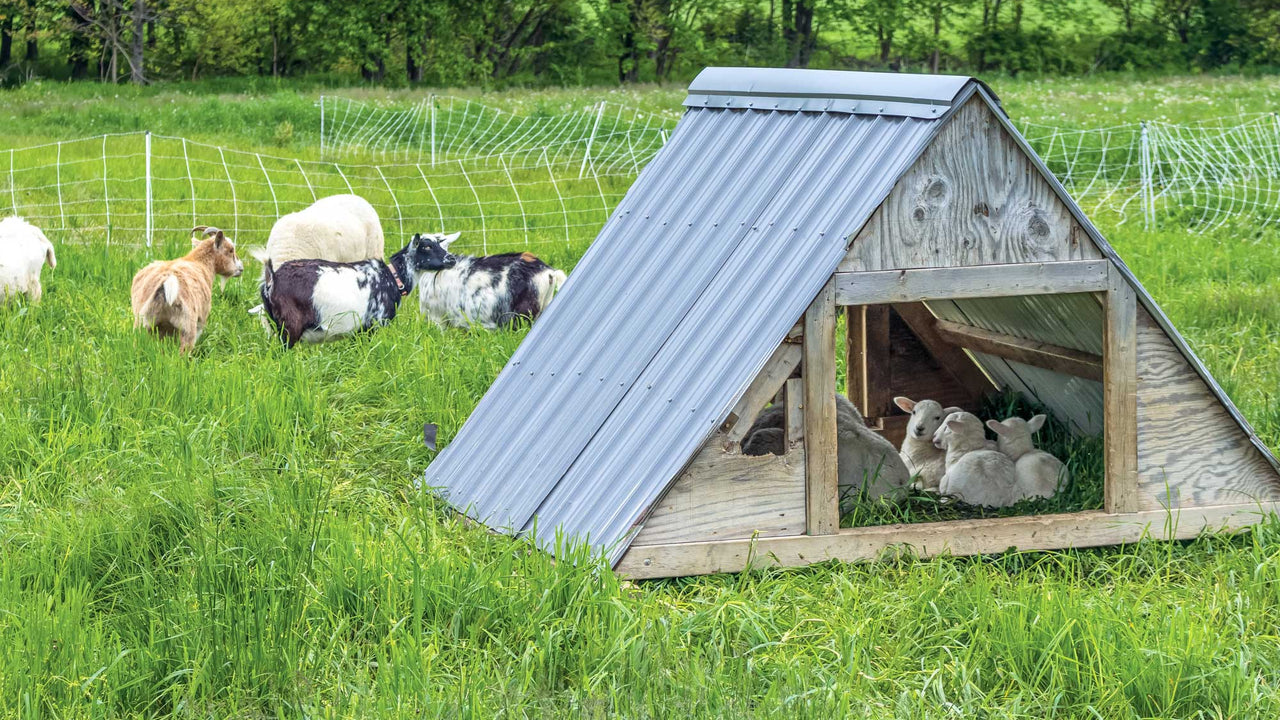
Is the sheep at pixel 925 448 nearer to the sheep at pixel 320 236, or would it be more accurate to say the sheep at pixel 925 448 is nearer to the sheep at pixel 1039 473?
the sheep at pixel 1039 473

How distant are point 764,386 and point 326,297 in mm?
4887

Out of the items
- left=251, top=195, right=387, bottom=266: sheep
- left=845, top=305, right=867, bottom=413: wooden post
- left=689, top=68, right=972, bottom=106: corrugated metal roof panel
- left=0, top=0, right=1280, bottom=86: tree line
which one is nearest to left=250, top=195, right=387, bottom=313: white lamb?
left=251, top=195, right=387, bottom=266: sheep

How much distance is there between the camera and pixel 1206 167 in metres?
18.0

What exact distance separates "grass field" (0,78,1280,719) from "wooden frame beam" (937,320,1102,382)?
0.81 metres

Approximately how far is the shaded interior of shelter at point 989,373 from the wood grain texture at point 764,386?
2.95ft

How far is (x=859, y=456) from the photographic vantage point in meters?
5.95

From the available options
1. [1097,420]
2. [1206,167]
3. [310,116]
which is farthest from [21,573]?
[310,116]

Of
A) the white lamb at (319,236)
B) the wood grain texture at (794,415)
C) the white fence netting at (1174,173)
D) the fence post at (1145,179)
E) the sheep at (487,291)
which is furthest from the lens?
the white fence netting at (1174,173)

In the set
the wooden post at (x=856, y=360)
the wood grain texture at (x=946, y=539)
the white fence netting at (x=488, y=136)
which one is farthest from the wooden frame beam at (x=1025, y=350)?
the white fence netting at (x=488, y=136)

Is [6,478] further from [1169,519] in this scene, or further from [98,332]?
[1169,519]

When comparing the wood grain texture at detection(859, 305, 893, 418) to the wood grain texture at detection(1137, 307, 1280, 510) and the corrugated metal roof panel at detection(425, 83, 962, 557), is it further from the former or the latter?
the wood grain texture at detection(1137, 307, 1280, 510)

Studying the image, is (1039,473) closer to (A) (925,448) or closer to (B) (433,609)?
(A) (925,448)

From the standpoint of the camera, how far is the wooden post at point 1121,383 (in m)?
5.37

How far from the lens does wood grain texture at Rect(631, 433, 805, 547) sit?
16.6 feet
